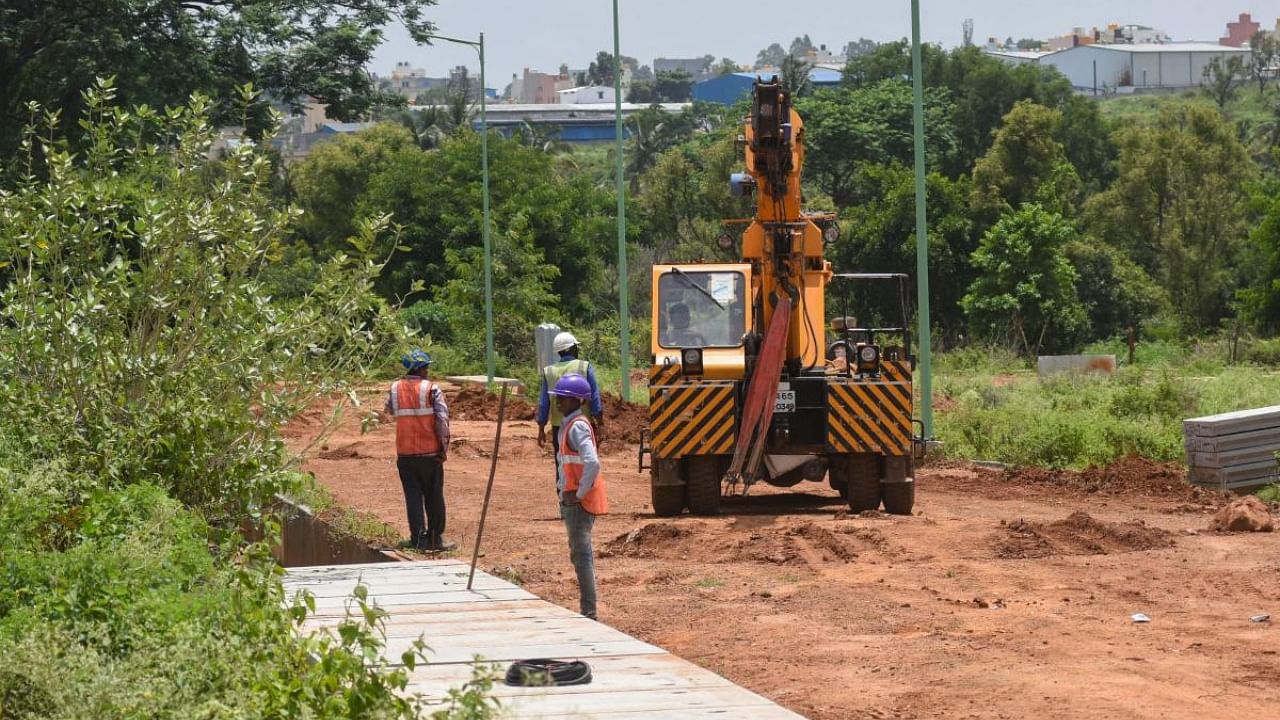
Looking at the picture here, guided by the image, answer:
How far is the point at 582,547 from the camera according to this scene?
457 inches

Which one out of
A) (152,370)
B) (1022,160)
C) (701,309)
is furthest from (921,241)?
(1022,160)

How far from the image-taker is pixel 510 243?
48.8 m

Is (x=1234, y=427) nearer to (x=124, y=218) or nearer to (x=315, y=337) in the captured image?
(x=315, y=337)

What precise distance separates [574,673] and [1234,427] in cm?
1376

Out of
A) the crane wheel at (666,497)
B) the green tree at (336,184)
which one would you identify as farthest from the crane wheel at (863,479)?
the green tree at (336,184)

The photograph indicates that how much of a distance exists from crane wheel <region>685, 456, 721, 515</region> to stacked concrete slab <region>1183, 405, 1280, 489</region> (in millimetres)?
5803

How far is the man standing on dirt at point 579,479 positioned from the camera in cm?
1127

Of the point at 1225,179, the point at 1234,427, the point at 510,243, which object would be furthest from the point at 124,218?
the point at 1225,179

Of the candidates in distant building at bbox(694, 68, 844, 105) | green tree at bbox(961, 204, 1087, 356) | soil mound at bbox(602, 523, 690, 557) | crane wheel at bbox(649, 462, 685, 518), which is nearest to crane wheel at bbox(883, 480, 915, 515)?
crane wheel at bbox(649, 462, 685, 518)

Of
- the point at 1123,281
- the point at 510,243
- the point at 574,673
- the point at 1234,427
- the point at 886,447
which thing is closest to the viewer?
the point at 574,673

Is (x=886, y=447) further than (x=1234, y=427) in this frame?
No

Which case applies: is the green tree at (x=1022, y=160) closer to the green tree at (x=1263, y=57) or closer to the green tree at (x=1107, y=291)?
the green tree at (x=1107, y=291)

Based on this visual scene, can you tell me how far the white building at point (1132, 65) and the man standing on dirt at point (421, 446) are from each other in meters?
161

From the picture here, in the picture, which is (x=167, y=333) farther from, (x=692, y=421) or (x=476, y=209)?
(x=476, y=209)
